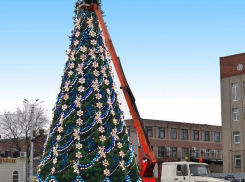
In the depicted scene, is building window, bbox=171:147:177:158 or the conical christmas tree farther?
building window, bbox=171:147:177:158

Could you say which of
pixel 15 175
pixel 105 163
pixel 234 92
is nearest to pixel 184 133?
pixel 234 92

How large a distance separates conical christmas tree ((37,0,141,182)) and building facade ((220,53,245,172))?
1434 inches

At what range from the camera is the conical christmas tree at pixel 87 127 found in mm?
14555

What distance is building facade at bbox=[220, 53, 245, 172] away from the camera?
4997cm

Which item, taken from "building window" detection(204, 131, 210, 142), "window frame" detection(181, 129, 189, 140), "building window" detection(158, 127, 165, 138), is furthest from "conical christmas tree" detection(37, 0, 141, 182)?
"building window" detection(204, 131, 210, 142)

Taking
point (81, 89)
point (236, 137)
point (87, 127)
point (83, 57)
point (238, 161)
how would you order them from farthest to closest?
point (236, 137) → point (238, 161) → point (83, 57) → point (81, 89) → point (87, 127)

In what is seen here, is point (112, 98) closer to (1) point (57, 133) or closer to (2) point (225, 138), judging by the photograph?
(1) point (57, 133)

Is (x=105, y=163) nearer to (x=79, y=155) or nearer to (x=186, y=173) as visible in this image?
(x=79, y=155)

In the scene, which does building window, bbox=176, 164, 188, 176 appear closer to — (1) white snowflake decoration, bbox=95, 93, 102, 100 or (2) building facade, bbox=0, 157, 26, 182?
(1) white snowflake decoration, bbox=95, 93, 102, 100

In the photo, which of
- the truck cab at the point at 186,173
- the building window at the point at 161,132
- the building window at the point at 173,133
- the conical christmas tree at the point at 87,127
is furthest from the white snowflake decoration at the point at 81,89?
the building window at the point at 173,133

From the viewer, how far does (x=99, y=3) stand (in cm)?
1827

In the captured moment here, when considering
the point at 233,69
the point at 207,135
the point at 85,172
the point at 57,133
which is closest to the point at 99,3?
the point at 57,133

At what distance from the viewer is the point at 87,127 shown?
1479 centimetres

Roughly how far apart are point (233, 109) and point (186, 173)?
107 ft
